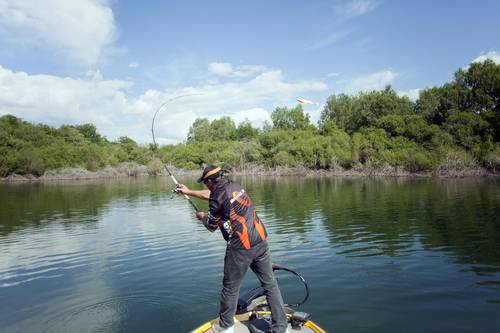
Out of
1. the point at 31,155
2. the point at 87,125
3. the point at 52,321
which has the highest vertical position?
the point at 87,125

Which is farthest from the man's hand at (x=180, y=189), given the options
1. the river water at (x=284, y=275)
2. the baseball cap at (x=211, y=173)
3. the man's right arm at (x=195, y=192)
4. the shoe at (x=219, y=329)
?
the river water at (x=284, y=275)

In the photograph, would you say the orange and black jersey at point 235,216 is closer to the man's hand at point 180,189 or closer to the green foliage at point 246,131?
the man's hand at point 180,189

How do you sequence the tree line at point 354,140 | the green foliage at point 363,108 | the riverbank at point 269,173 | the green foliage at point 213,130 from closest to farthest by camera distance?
the riverbank at point 269,173 < the tree line at point 354,140 < the green foliage at point 363,108 < the green foliage at point 213,130

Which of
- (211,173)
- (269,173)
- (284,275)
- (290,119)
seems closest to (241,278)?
(211,173)

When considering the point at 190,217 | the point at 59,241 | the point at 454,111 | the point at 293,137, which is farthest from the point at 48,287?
the point at 293,137

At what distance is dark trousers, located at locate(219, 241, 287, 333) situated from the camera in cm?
553

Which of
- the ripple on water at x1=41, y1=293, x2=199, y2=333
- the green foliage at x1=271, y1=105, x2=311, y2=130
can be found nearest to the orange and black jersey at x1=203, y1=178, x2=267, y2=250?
the ripple on water at x1=41, y1=293, x2=199, y2=333

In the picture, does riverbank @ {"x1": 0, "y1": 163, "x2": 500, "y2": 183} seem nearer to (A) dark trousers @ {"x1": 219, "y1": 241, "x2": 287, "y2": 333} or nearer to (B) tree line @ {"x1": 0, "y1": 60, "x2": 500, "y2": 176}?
(B) tree line @ {"x1": 0, "y1": 60, "x2": 500, "y2": 176}

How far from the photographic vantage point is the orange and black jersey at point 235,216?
552cm

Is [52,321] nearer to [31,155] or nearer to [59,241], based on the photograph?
[59,241]

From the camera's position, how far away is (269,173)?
85.8 m

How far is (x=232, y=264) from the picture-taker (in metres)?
5.54

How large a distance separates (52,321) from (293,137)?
8622 cm

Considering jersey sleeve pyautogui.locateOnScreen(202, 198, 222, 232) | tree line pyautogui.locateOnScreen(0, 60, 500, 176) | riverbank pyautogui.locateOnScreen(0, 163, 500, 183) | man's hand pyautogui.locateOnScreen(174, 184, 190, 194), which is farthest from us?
tree line pyautogui.locateOnScreen(0, 60, 500, 176)
